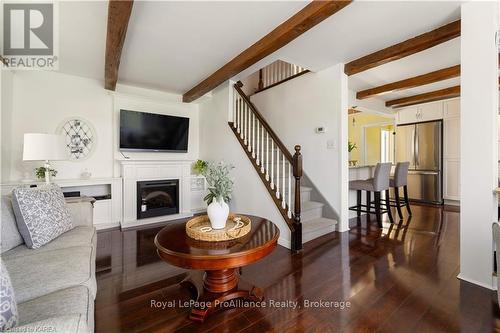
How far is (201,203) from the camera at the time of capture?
469 cm

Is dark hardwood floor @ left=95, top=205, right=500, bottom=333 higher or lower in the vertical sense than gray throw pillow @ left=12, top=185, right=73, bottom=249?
lower

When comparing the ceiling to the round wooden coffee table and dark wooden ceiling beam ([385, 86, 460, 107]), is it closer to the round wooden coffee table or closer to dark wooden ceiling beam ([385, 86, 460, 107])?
dark wooden ceiling beam ([385, 86, 460, 107])

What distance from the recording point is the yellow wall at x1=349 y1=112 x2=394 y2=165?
255 inches

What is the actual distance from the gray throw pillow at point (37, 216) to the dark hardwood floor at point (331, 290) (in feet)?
2.04

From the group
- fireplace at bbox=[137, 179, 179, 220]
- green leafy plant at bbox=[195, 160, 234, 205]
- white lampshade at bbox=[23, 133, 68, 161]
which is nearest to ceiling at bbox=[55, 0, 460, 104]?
white lampshade at bbox=[23, 133, 68, 161]

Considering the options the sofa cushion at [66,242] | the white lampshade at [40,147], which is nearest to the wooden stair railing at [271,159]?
the sofa cushion at [66,242]

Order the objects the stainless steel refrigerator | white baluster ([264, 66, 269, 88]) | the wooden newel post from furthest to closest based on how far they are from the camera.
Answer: white baluster ([264, 66, 269, 88]) → the stainless steel refrigerator → the wooden newel post

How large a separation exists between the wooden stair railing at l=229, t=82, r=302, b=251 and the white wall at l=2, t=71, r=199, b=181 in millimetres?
1725

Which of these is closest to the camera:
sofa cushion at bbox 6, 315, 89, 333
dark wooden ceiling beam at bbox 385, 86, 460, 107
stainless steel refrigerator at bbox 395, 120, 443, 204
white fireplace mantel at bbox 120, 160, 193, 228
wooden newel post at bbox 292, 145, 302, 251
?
sofa cushion at bbox 6, 315, 89, 333

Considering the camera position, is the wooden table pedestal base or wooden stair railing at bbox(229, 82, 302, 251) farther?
wooden stair railing at bbox(229, 82, 302, 251)

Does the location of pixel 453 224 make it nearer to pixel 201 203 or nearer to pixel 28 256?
pixel 201 203

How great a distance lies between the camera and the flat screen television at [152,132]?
13.0 feet

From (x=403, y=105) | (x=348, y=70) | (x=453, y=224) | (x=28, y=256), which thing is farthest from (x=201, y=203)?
(x=403, y=105)

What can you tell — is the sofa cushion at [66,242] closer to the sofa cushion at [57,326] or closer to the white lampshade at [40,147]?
the white lampshade at [40,147]
